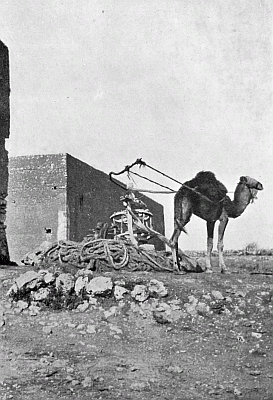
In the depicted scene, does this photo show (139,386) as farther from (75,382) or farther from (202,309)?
(202,309)

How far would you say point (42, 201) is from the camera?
14.7 meters

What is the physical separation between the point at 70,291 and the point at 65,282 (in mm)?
175

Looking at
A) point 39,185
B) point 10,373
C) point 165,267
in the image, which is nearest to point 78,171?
point 39,185

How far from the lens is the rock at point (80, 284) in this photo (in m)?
7.14

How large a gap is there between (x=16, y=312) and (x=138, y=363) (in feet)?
6.69

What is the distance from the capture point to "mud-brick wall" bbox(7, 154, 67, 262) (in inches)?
572

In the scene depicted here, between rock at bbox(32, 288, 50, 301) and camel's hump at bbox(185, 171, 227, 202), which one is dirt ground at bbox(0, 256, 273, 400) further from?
camel's hump at bbox(185, 171, 227, 202)

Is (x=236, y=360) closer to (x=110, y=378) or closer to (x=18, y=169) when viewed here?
(x=110, y=378)

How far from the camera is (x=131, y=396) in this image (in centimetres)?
511

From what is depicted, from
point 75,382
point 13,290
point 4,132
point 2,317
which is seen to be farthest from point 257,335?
point 4,132

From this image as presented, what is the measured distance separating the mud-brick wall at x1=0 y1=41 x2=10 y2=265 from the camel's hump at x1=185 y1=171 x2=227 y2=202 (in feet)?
12.2

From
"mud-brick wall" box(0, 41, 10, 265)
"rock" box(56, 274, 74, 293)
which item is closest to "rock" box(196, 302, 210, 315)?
"rock" box(56, 274, 74, 293)

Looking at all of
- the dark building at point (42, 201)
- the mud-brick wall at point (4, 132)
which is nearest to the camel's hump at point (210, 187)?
the mud-brick wall at point (4, 132)

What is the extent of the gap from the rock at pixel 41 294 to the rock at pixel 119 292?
912 mm
